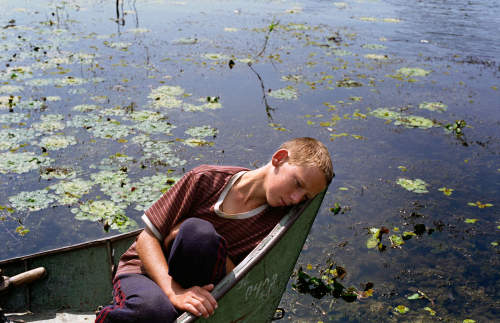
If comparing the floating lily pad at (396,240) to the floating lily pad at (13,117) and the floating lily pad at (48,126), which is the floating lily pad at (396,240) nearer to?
the floating lily pad at (48,126)

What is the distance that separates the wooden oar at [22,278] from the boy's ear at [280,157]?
5.18ft

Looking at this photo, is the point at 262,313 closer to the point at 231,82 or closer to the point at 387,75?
the point at 231,82

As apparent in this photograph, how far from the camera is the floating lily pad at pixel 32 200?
3.84 m

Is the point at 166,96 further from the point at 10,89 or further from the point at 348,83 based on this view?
the point at 348,83

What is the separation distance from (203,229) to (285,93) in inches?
218

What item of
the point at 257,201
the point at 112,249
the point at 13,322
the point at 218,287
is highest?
the point at 257,201

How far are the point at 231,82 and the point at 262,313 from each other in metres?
5.48

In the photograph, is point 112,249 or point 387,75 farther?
point 387,75

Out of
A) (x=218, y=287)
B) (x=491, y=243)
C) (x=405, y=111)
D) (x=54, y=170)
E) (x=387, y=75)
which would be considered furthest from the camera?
(x=387, y=75)

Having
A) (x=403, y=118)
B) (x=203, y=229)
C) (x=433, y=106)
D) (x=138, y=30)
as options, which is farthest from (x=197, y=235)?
(x=138, y=30)

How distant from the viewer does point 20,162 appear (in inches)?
174

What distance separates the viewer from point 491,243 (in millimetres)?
3855

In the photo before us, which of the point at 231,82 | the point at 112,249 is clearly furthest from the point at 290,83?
the point at 112,249

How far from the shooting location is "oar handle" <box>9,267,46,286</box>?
95.7 inches
